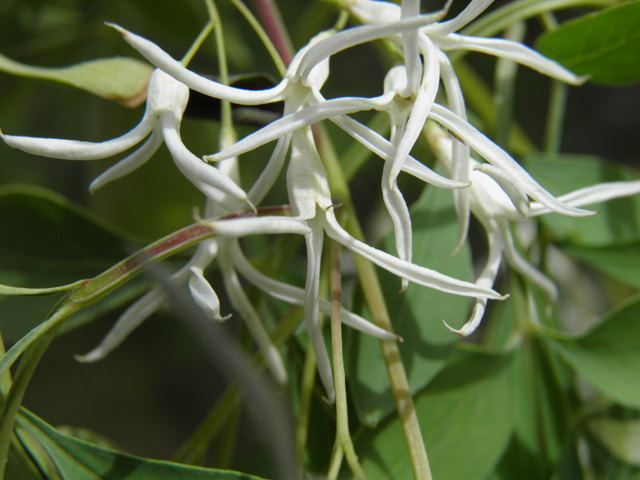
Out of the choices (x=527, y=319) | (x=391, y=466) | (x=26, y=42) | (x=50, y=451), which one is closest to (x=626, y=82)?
(x=527, y=319)

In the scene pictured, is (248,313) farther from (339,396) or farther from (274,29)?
(274,29)

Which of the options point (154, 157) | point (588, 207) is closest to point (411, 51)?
point (588, 207)

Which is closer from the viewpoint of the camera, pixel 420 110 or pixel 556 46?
pixel 420 110

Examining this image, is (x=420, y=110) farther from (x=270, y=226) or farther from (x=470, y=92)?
(x=470, y=92)

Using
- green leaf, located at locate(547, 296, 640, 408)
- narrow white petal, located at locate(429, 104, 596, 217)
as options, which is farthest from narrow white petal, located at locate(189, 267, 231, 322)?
green leaf, located at locate(547, 296, 640, 408)

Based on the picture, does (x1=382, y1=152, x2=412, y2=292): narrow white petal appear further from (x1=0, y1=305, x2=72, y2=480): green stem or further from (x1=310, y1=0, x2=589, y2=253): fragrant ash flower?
(x1=0, y1=305, x2=72, y2=480): green stem

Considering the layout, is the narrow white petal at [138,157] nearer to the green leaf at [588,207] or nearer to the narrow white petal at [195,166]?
the narrow white petal at [195,166]
